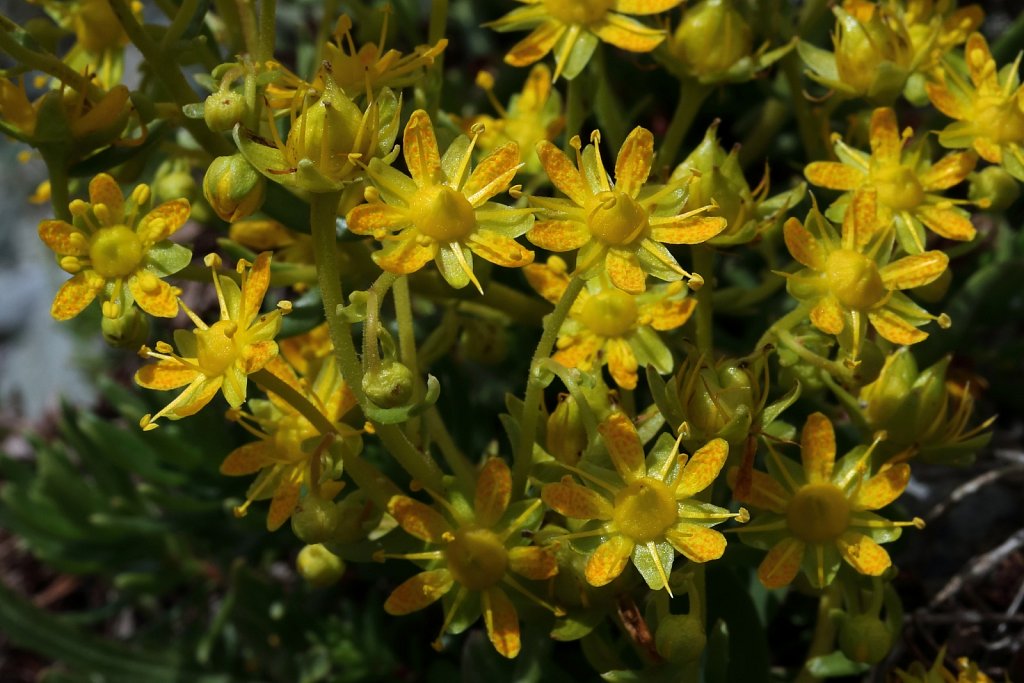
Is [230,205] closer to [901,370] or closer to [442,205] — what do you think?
[442,205]

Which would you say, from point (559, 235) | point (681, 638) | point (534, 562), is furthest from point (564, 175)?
point (681, 638)

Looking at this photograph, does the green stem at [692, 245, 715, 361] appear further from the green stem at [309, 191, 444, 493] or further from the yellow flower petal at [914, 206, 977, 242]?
the green stem at [309, 191, 444, 493]

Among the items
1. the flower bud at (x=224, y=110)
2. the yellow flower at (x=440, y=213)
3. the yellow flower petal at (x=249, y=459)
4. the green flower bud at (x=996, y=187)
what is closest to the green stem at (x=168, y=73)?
the flower bud at (x=224, y=110)

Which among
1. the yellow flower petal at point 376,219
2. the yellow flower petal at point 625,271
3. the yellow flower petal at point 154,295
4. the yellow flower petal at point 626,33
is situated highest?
the yellow flower petal at point 626,33

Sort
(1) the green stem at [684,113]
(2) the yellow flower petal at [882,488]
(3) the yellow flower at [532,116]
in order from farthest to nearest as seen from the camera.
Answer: (3) the yellow flower at [532,116] → (1) the green stem at [684,113] → (2) the yellow flower petal at [882,488]

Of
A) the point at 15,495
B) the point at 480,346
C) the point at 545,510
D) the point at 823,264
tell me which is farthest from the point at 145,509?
the point at 823,264

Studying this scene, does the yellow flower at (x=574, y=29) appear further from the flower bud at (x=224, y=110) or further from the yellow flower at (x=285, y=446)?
the yellow flower at (x=285, y=446)
